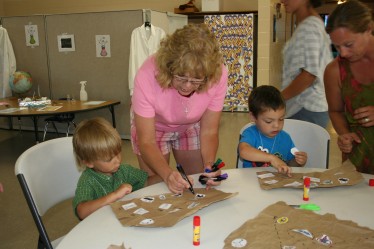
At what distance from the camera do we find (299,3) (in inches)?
87.4

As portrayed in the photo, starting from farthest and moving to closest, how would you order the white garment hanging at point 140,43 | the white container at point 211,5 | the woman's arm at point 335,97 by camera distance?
the white container at point 211,5 → the white garment hanging at point 140,43 → the woman's arm at point 335,97

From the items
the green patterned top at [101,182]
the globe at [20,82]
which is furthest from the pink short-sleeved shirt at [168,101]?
the globe at [20,82]

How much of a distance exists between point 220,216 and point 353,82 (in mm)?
945

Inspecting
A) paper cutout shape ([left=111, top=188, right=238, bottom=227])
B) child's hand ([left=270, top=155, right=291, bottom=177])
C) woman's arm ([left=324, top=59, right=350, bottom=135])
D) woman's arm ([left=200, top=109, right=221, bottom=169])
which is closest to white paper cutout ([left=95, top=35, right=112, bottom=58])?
woman's arm ([left=200, top=109, right=221, bottom=169])

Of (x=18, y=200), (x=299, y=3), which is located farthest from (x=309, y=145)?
(x=18, y=200)

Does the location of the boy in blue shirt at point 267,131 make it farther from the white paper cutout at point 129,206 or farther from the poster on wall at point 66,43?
the poster on wall at point 66,43

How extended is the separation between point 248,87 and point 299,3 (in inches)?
177

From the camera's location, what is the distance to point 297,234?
104 centimetres

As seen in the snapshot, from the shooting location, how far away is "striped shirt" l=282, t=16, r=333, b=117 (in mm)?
2191

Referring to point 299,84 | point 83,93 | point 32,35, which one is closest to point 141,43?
point 83,93

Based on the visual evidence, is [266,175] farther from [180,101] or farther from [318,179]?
[180,101]

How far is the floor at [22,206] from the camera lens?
2561 millimetres

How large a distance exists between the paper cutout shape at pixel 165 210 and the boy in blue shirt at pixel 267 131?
0.51 meters

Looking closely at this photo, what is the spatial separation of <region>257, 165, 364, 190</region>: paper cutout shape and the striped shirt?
811 millimetres
